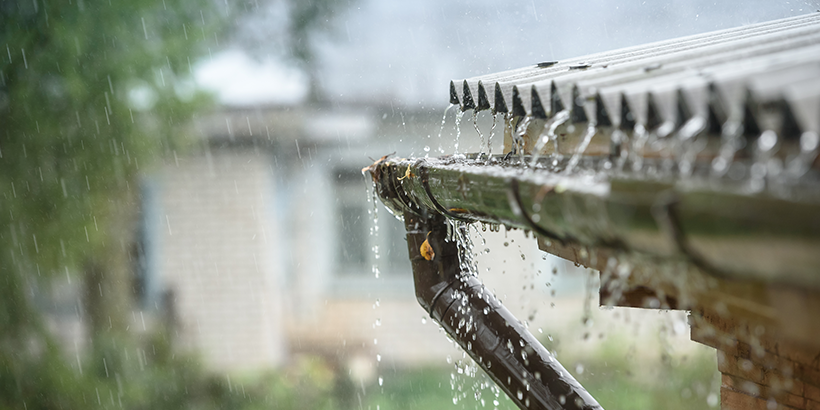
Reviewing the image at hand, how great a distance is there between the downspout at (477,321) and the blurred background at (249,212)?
4.64 m

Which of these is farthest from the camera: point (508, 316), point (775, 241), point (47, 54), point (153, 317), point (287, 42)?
point (287, 42)

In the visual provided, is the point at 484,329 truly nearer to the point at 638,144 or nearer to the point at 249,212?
the point at 638,144

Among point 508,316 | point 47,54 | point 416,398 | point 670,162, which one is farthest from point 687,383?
point 47,54

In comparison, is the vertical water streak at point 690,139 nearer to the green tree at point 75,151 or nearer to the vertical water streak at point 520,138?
the vertical water streak at point 520,138

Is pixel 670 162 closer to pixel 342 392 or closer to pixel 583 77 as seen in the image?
pixel 583 77

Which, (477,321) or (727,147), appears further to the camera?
(477,321)

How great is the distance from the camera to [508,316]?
6.57 feet

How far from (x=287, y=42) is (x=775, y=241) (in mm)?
7886

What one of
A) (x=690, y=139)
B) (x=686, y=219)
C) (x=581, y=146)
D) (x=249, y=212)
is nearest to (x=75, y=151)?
(x=249, y=212)

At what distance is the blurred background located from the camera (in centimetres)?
651

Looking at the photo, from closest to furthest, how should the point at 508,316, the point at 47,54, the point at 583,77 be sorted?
1. the point at 583,77
2. the point at 508,316
3. the point at 47,54

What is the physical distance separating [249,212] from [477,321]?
19.2 feet

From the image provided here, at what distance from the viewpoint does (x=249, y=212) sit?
739cm

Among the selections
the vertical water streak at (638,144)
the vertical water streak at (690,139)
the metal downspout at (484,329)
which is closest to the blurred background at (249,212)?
the metal downspout at (484,329)
